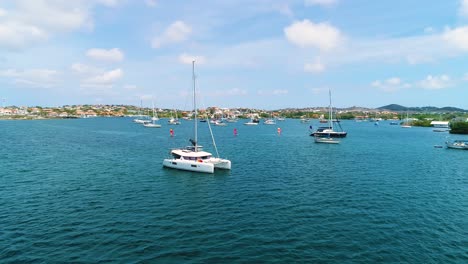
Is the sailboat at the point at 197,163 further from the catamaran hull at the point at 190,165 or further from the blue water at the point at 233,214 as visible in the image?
the blue water at the point at 233,214

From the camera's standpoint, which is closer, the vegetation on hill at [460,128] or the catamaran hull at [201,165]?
the catamaran hull at [201,165]

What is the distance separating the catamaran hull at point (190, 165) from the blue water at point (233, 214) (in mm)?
1473

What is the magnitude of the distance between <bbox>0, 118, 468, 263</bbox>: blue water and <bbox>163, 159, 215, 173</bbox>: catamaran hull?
147cm

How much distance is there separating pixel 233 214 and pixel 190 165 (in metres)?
25.0

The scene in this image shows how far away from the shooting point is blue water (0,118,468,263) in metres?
25.2

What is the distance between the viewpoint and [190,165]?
57625 millimetres

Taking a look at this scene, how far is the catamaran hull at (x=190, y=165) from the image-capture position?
56188 millimetres

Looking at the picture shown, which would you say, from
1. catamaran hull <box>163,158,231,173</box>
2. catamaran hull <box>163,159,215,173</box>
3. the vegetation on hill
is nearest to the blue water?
catamaran hull <box>163,159,215,173</box>

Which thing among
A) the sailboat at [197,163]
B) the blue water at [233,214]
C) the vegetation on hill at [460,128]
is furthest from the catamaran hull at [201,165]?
the vegetation on hill at [460,128]

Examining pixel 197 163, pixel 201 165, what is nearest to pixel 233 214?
pixel 201 165

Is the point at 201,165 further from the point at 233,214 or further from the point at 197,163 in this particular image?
the point at 233,214

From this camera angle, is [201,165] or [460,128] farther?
[460,128]

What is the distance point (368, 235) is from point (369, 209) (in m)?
8.28

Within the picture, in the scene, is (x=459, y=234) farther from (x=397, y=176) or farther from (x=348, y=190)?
(x=397, y=176)
